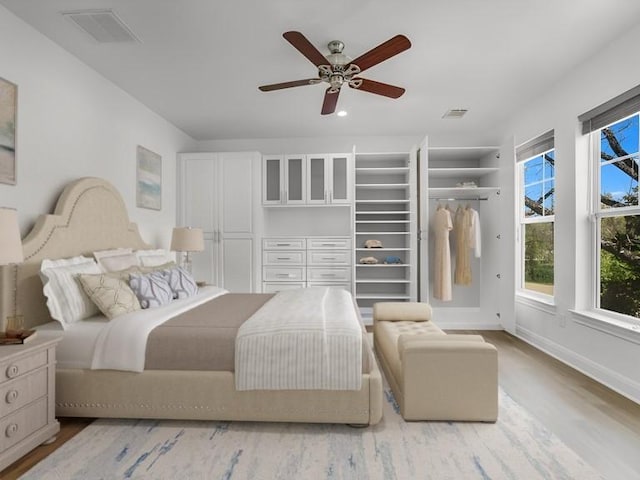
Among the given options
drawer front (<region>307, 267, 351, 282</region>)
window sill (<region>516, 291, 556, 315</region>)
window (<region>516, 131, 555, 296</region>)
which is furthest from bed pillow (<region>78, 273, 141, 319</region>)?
window (<region>516, 131, 555, 296</region>)

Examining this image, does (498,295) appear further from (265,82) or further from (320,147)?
(265,82)

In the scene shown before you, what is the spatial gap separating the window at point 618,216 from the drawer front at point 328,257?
2.63 m

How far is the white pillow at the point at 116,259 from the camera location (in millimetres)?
2953

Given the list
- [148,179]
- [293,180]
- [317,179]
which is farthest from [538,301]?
[148,179]

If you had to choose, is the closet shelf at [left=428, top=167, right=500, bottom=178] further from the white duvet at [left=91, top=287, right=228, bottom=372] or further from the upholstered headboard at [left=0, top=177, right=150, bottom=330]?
the white duvet at [left=91, top=287, right=228, bottom=372]

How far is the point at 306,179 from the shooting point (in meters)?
4.92

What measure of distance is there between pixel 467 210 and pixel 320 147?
2162 mm

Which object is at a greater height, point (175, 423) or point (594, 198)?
point (594, 198)

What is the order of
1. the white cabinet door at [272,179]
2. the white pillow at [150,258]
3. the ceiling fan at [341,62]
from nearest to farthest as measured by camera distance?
1. the ceiling fan at [341,62]
2. the white pillow at [150,258]
3. the white cabinet door at [272,179]

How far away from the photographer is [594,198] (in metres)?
3.15

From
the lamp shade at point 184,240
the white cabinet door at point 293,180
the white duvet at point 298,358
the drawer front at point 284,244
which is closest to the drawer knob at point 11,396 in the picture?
the white duvet at point 298,358

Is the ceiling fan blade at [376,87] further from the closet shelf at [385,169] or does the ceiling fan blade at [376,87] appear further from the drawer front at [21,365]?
the drawer front at [21,365]

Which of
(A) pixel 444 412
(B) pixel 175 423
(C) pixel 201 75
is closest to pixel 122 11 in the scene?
(C) pixel 201 75

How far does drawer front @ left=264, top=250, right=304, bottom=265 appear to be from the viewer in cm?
489
